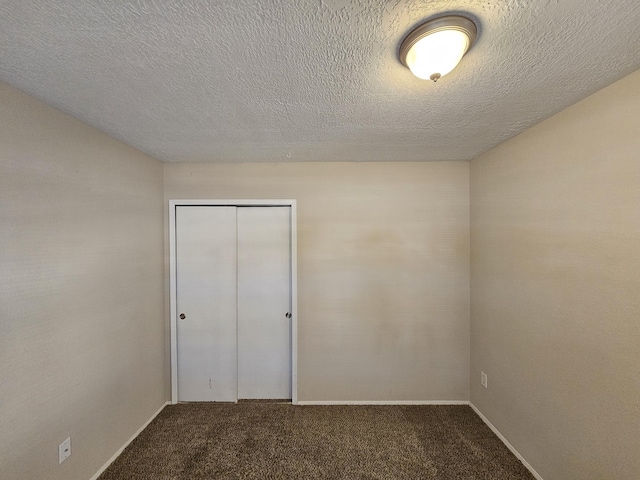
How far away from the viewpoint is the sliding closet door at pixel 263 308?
283cm

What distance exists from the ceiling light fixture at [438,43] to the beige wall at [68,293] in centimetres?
196

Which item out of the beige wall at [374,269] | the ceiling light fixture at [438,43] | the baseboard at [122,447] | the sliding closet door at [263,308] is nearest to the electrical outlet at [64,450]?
the baseboard at [122,447]

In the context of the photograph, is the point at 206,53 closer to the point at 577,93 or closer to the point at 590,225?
the point at 577,93

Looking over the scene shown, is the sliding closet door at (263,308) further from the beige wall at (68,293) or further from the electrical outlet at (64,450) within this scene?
the electrical outlet at (64,450)

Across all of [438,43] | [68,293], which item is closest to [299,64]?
[438,43]

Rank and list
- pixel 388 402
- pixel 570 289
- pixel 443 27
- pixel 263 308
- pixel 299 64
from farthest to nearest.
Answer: pixel 263 308, pixel 388 402, pixel 570 289, pixel 299 64, pixel 443 27

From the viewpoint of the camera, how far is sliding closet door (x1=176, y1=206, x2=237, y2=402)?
2.76 meters

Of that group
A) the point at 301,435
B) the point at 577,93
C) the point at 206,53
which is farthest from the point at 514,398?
the point at 206,53

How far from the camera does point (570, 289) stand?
63.7 inches

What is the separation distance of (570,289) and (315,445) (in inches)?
84.0

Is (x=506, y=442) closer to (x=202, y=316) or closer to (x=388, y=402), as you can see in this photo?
(x=388, y=402)

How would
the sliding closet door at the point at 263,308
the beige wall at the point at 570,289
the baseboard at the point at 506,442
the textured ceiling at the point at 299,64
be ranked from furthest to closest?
1. the sliding closet door at the point at 263,308
2. the baseboard at the point at 506,442
3. the beige wall at the point at 570,289
4. the textured ceiling at the point at 299,64

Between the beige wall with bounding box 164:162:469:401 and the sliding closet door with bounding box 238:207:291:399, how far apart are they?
0.19 meters

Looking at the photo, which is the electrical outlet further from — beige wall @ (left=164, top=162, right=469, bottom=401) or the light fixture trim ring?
the light fixture trim ring
